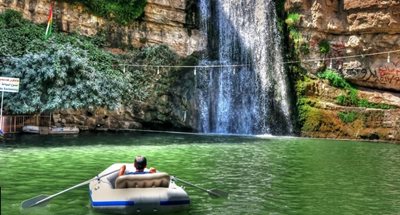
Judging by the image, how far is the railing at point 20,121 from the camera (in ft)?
74.4

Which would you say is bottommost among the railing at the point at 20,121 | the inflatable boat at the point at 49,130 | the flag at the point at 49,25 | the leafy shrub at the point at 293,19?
the inflatable boat at the point at 49,130

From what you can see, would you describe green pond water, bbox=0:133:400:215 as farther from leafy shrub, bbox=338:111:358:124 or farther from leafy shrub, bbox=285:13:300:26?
leafy shrub, bbox=285:13:300:26

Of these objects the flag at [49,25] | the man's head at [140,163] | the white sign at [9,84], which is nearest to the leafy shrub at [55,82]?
the flag at [49,25]

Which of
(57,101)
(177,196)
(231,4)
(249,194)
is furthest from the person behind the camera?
(231,4)

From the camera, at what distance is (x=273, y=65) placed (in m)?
30.4

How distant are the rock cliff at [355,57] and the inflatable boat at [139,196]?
20.2m

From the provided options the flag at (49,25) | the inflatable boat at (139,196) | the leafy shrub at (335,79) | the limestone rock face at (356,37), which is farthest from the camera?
the leafy shrub at (335,79)

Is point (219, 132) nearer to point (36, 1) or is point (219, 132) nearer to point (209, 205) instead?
point (36, 1)

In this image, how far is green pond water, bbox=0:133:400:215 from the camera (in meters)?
8.90

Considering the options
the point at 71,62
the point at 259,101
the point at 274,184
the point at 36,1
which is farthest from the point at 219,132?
the point at 274,184

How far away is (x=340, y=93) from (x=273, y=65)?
4.98 m

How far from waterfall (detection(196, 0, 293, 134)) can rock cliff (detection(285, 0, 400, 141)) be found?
2.08 meters

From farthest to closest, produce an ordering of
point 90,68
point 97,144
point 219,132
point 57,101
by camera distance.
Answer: point 219,132
point 90,68
point 57,101
point 97,144

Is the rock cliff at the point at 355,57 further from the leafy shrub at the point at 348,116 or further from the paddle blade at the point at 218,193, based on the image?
the paddle blade at the point at 218,193
